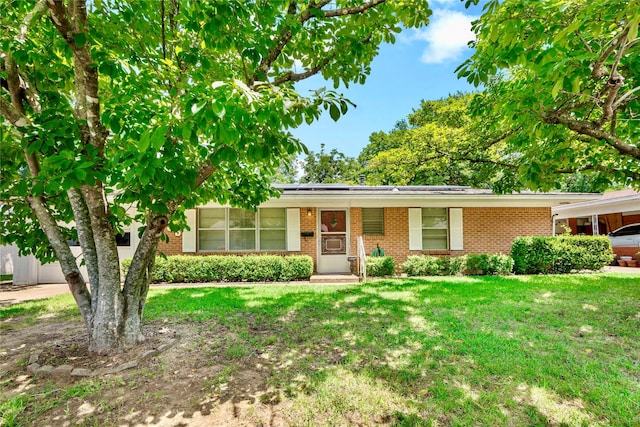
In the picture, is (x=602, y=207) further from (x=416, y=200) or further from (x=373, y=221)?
(x=373, y=221)

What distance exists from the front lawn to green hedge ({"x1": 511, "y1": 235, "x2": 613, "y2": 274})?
12.4ft

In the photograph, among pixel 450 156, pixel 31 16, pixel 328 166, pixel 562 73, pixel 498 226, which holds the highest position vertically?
pixel 328 166

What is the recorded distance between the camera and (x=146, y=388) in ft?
10.4

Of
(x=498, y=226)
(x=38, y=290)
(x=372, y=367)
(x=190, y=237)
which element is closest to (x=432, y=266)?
(x=498, y=226)

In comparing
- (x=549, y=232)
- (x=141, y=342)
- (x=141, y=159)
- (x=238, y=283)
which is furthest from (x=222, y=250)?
(x=549, y=232)

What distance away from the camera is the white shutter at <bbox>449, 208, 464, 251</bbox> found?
36.0 ft

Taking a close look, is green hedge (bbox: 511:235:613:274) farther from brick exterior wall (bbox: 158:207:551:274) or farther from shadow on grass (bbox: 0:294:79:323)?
shadow on grass (bbox: 0:294:79:323)

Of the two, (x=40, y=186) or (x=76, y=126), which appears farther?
(x=76, y=126)

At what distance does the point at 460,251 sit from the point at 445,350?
25.5 ft

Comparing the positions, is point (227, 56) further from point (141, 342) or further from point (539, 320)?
point (539, 320)

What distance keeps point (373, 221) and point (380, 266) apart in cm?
186

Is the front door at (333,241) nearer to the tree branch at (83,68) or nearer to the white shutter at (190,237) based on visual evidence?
the white shutter at (190,237)

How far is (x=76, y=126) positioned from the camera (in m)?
3.27

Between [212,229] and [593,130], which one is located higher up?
[593,130]
